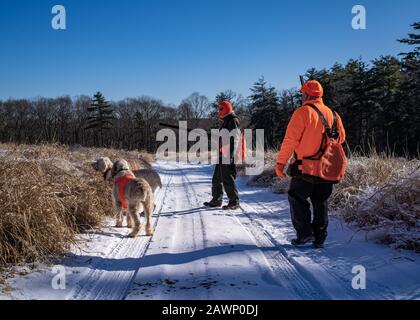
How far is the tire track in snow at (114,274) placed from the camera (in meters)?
3.51

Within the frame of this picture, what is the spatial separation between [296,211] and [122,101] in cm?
7140

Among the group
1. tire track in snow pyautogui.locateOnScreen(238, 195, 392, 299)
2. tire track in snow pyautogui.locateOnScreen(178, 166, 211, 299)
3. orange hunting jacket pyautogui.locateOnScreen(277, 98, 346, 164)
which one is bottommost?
tire track in snow pyautogui.locateOnScreen(238, 195, 392, 299)

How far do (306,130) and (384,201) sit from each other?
6.20 ft

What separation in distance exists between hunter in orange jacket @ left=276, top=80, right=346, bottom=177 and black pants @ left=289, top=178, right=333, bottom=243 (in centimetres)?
39

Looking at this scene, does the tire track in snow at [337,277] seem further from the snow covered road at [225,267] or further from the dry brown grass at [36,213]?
the dry brown grass at [36,213]

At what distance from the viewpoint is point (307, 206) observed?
5.06 metres

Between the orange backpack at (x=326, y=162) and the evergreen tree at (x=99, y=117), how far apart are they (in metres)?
52.2

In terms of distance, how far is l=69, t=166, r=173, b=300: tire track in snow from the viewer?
351cm

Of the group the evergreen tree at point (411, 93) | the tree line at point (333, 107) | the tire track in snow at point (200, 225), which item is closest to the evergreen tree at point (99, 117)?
the tree line at point (333, 107)

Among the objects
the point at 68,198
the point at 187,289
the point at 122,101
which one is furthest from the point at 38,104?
the point at 187,289

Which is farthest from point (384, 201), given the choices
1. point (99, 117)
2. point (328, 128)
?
point (99, 117)

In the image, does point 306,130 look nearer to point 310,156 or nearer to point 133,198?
point 310,156

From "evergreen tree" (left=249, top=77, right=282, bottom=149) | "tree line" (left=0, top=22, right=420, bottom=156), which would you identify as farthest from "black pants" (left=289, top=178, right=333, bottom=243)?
"evergreen tree" (left=249, top=77, right=282, bottom=149)

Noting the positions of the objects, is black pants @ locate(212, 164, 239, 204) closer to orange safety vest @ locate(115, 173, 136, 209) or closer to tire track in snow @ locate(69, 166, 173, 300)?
orange safety vest @ locate(115, 173, 136, 209)
